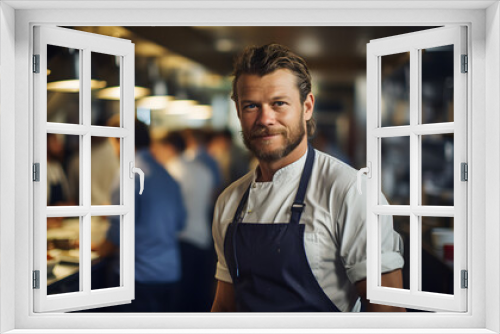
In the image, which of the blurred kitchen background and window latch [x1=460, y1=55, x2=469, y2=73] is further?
the blurred kitchen background

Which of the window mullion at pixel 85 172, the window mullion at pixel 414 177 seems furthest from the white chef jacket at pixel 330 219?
the window mullion at pixel 85 172

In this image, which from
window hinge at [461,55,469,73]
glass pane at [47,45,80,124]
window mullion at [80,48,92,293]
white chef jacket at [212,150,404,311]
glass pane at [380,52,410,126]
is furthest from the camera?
white chef jacket at [212,150,404,311]

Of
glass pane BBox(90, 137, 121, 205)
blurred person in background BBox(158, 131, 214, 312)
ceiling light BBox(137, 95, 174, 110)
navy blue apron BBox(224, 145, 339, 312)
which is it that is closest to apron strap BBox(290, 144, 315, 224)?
navy blue apron BBox(224, 145, 339, 312)

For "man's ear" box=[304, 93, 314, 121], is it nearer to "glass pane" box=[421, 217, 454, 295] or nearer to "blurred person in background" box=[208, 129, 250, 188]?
"blurred person in background" box=[208, 129, 250, 188]

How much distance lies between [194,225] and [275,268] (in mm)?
660

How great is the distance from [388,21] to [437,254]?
5.14ft

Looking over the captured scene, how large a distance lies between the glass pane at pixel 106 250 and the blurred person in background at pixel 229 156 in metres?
0.80

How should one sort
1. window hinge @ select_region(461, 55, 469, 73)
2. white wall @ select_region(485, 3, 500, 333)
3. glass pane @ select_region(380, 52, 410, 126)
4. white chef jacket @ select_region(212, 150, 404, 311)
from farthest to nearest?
white chef jacket @ select_region(212, 150, 404, 311) → glass pane @ select_region(380, 52, 410, 126) → window hinge @ select_region(461, 55, 469, 73) → white wall @ select_region(485, 3, 500, 333)

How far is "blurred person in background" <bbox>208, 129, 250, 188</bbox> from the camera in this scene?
3.58m

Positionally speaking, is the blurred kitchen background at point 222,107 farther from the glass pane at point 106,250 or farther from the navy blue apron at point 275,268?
the navy blue apron at point 275,268

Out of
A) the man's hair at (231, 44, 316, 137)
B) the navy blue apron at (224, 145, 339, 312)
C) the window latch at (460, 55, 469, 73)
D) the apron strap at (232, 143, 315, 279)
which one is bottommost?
the navy blue apron at (224, 145, 339, 312)

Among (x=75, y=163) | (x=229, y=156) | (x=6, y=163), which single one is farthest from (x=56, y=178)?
(x=229, y=156)

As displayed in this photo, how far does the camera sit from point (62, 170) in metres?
3.33

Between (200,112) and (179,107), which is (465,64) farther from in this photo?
(179,107)
